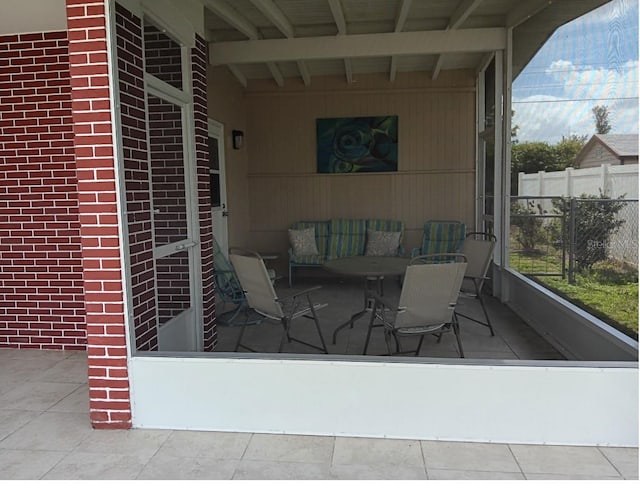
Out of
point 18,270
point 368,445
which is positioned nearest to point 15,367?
point 18,270

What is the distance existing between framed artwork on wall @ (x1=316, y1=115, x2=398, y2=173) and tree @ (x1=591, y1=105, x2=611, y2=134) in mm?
3629

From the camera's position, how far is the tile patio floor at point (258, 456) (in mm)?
2277

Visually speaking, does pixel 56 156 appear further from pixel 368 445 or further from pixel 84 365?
pixel 368 445

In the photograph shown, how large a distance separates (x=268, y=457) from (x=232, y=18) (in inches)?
158

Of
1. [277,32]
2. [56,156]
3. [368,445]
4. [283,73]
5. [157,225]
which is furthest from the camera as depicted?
[283,73]

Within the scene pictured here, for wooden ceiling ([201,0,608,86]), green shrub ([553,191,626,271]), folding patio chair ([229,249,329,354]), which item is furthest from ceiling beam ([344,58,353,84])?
folding patio chair ([229,249,329,354])

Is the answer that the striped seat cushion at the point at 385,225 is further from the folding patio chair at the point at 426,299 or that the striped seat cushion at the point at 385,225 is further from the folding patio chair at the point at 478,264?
the folding patio chair at the point at 426,299

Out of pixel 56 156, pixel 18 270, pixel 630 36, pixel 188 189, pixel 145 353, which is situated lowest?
pixel 145 353

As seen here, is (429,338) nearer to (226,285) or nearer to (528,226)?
(528,226)

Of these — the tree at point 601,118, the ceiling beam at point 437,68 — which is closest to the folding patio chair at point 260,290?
the tree at point 601,118

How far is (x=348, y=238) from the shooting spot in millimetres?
7324

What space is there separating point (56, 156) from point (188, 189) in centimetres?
111

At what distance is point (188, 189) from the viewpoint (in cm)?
374

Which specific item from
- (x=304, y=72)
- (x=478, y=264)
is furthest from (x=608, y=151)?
(x=304, y=72)
